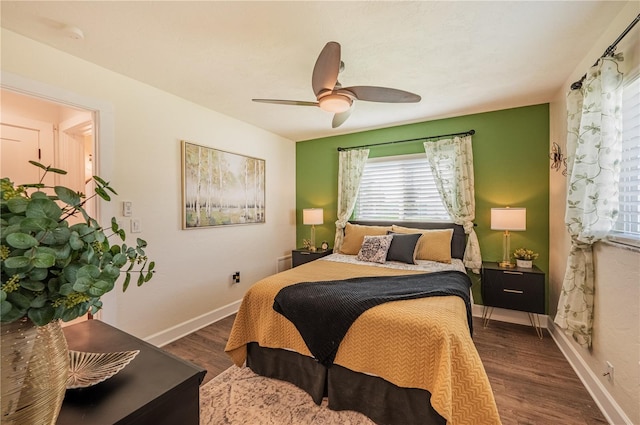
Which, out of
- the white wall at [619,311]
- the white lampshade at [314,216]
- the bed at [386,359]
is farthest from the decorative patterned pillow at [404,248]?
the white wall at [619,311]

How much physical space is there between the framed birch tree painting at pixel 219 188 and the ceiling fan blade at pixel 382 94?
195 cm

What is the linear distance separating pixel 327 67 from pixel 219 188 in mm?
2136

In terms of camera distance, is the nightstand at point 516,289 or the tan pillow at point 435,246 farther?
the tan pillow at point 435,246

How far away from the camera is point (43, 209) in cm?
55

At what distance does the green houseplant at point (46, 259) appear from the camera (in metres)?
0.50

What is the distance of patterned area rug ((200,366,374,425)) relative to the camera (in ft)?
5.64

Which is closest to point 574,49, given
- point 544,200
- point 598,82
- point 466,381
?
point 598,82

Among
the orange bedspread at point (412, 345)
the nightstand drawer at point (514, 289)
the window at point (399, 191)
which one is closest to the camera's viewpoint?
A: the orange bedspread at point (412, 345)

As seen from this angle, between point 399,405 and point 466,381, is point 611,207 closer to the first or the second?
point 466,381

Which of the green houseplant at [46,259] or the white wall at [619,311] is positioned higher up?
the green houseplant at [46,259]

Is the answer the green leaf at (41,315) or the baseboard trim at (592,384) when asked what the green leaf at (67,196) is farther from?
the baseboard trim at (592,384)

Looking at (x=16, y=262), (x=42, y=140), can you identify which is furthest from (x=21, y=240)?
(x=42, y=140)

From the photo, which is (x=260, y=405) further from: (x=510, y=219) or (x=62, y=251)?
(x=510, y=219)

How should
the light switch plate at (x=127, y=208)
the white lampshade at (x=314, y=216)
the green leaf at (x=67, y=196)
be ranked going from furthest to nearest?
the white lampshade at (x=314, y=216) → the light switch plate at (x=127, y=208) → the green leaf at (x=67, y=196)
